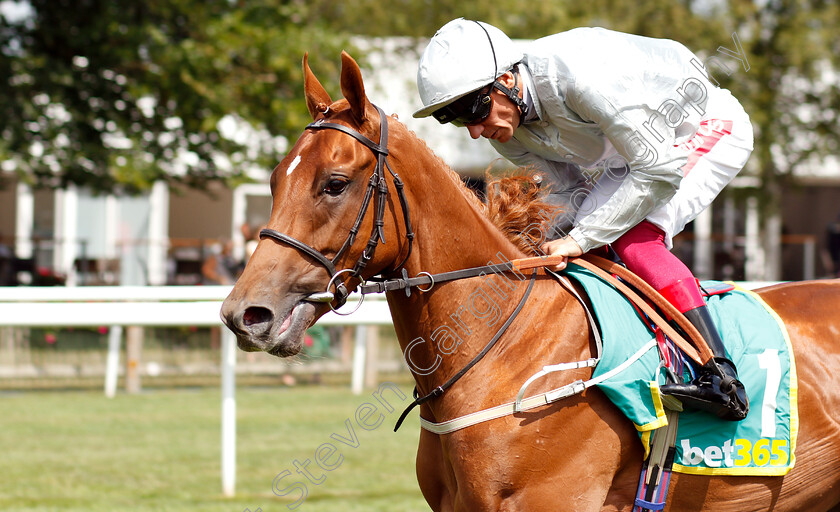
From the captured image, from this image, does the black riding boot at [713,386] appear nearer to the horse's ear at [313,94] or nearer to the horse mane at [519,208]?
the horse mane at [519,208]

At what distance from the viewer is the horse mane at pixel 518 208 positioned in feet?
9.78

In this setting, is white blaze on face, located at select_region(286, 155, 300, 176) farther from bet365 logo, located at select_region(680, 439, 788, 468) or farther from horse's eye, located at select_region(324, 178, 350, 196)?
bet365 logo, located at select_region(680, 439, 788, 468)

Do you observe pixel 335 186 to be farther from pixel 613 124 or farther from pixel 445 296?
pixel 613 124

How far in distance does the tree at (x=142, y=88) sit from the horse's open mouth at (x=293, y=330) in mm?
8492

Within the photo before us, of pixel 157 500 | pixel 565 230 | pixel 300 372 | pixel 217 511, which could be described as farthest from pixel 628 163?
pixel 300 372

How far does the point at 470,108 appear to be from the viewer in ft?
9.05

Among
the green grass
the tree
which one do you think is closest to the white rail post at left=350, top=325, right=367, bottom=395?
the green grass

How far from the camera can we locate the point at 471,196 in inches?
113

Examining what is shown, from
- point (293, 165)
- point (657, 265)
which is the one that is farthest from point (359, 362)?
point (293, 165)

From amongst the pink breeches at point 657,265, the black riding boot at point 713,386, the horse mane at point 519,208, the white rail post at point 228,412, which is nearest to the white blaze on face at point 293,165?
the horse mane at point 519,208

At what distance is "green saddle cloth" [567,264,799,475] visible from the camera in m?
2.67

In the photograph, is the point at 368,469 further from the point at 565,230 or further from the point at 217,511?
the point at 565,230

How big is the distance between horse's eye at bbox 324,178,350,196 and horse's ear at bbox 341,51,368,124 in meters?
0.21

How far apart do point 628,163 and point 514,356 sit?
0.71m
